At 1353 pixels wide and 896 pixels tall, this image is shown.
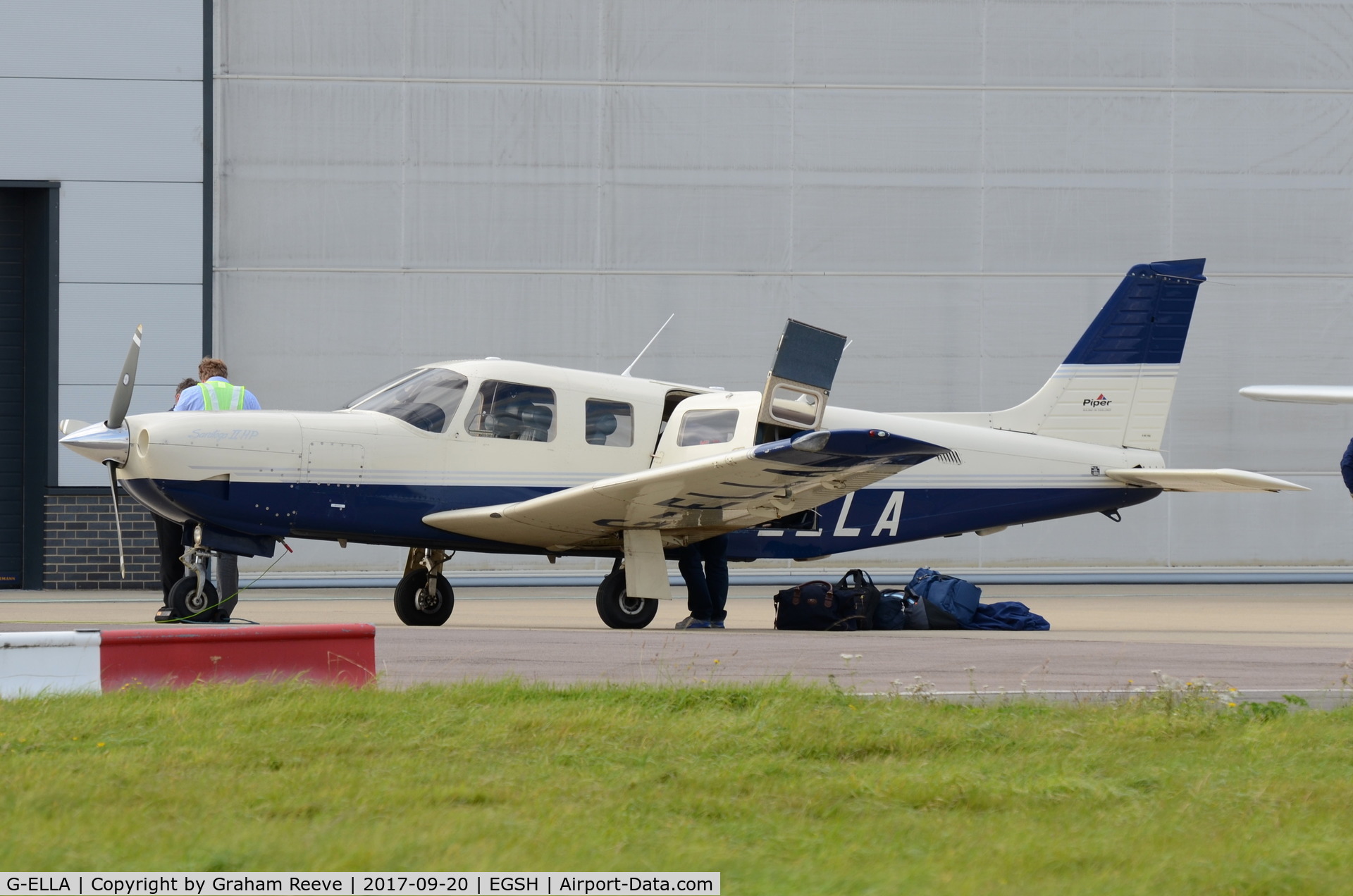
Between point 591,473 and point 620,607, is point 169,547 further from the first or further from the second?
point 620,607

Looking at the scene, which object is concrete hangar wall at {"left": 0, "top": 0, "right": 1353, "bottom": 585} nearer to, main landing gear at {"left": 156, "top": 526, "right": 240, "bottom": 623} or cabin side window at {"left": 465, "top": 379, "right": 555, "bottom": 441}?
cabin side window at {"left": 465, "top": 379, "right": 555, "bottom": 441}

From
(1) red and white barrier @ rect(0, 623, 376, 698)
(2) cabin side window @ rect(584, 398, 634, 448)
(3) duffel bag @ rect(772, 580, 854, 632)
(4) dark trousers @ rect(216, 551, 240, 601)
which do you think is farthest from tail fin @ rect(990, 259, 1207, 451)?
(1) red and white barrier @ rect(0, 623, 376, 698)

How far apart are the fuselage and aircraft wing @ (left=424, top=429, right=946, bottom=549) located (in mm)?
265

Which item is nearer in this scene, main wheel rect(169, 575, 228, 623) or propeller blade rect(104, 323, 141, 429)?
main wheel rect(169, 575, 228, 623)

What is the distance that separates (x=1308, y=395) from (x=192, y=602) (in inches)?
403

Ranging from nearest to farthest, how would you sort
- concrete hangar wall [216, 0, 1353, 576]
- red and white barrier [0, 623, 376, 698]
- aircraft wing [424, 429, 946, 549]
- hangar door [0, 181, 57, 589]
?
red and white barrier [0, 623, 376, 698] < aircraft wing [424, 429, 946, 549] < hangar door [0, 181, 57, 589] < concrete hangar wall [216, 0, 1353, 576]

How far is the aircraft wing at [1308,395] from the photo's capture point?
13.3 metres

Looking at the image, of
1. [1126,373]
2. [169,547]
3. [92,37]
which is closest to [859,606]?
[1126,373]

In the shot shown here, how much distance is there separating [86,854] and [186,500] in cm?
688

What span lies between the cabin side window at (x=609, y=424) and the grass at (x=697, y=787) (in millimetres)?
5101

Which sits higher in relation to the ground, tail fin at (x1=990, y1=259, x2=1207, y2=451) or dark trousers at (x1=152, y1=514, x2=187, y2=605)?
tail fin at (x1=990, y1=259, x2=1207, y2=451)

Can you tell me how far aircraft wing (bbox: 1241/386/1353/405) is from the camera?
13.3 metres

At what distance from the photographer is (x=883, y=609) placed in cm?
1100

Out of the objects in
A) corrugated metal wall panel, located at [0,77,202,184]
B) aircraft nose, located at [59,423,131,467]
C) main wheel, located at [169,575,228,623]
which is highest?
corrugated metal wall panel, located at [0,77,202,184]
